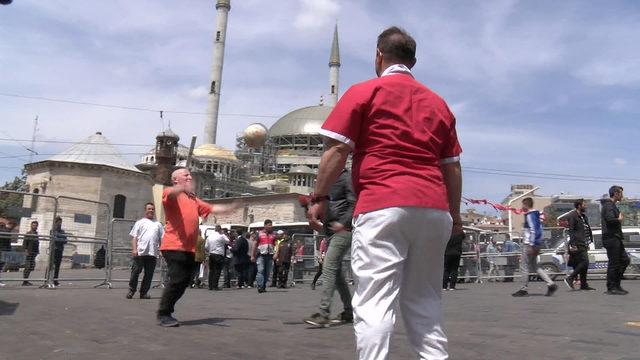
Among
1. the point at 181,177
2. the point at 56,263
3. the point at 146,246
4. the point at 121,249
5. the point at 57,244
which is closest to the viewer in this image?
the point at 181,177

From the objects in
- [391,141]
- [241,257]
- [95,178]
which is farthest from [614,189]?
[95,178]

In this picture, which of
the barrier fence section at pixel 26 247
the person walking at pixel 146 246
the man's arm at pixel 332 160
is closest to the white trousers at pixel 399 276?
the man's arm at pixel 332 160

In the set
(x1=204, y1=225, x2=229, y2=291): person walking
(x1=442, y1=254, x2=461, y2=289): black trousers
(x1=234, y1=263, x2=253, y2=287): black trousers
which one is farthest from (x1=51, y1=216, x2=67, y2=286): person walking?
(x1=442, y1=254, x2=461, y2=289): black trousers

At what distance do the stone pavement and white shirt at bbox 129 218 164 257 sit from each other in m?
2.30

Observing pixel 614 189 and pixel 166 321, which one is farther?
pixel 614 189

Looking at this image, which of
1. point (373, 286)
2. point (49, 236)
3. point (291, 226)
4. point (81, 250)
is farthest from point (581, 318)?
point (291, 226)

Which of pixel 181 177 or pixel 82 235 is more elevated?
pixel 181 177

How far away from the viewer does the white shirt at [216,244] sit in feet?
47.0

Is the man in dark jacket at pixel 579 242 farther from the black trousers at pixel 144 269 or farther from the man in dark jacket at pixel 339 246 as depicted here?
the black trousers at pixel 144 269

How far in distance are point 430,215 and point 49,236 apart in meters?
11.2

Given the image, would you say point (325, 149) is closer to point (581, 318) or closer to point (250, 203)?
point (581, 318)

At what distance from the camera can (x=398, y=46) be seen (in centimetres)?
304

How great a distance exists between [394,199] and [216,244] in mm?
12271

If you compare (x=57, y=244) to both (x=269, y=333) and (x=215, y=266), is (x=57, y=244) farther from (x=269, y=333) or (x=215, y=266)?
(x=269, y=333)
